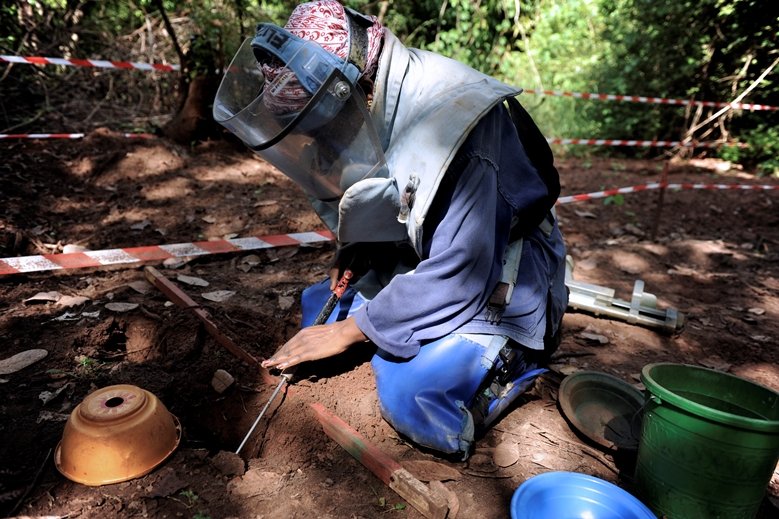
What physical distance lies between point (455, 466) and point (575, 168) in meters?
6.92

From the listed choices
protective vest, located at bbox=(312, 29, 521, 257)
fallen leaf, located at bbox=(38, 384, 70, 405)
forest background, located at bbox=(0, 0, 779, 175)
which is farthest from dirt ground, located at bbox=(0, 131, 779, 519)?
forest background, located at bbox=(0, 0, 779, 175)

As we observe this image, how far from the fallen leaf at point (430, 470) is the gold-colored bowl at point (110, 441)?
3.06 feet

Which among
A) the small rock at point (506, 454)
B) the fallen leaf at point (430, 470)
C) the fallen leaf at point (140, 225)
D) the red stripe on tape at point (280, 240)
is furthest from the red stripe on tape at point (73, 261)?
the small rock at point (506, 454)

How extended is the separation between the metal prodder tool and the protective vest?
46cm

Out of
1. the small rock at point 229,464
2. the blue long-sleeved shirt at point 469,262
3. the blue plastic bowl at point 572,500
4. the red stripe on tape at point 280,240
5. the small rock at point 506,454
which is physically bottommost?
the small rock at point 506,454

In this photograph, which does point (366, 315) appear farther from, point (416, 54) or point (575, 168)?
point (575, 168)

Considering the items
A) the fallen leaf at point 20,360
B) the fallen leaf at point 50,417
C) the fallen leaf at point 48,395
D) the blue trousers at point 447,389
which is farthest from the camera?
A: the fallen leaf at point 20,360

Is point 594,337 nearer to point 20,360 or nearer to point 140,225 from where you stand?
point 20,360

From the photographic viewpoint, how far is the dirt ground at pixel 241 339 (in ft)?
6.35

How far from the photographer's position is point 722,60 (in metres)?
8.41

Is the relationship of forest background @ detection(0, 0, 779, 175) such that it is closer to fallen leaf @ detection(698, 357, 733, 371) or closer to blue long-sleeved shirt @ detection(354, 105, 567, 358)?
blue long-sleeved shirt @ detection(354, 105, 567, 358)

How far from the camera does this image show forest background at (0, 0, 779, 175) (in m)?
6.27

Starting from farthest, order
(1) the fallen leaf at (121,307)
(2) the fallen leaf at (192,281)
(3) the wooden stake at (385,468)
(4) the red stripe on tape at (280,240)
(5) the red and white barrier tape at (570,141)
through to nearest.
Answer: (5) the red and white barrier tape at (570,141) < (4) the red stripe on tape at (280,240) < (2) the fallen leaf at (192,281) < (1) the fallen leaf at (121,307) < (3) the wooden stake at (385,468)

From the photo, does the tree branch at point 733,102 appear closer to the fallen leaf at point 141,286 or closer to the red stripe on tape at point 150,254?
the red stripe on tape at point 150,254
